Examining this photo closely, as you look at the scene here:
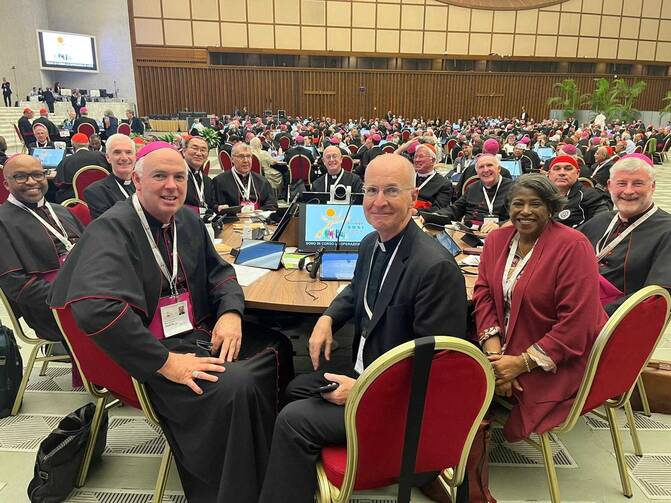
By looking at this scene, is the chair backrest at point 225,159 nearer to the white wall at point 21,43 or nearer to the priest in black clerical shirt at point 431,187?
the priest in black clerical shirt at point 431,187

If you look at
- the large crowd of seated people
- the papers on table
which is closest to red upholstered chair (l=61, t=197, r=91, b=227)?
the large crowd of seated people

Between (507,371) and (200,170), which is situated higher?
(200,170)

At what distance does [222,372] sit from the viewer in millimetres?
1985

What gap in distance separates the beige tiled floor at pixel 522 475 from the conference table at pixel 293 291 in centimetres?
96

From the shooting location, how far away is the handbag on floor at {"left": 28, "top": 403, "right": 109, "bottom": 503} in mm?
2160

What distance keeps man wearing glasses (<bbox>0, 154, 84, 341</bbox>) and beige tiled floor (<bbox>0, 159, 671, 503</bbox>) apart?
73 centimetres

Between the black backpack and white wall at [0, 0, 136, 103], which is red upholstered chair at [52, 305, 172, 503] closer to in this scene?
the black backpack

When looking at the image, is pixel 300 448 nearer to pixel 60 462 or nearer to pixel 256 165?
pixel 60 462

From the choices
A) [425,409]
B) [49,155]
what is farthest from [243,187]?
[49,155]

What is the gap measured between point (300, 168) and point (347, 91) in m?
17.4

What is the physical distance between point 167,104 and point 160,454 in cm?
2359

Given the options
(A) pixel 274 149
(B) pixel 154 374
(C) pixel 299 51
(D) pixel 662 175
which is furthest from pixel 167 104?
(B) pixel 154 374

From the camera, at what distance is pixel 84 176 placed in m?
5.51

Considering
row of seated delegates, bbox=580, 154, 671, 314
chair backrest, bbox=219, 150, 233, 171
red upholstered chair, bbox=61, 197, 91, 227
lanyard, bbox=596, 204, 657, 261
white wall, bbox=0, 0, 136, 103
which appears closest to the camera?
row of seated delegates, bbox=580, 154, 671, 314
